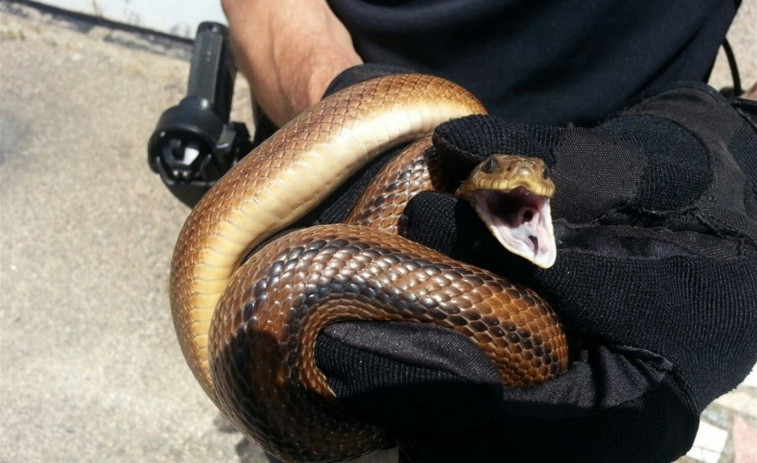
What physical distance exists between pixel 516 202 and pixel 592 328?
1.26 feet

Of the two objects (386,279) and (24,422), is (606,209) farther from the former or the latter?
(24,422)

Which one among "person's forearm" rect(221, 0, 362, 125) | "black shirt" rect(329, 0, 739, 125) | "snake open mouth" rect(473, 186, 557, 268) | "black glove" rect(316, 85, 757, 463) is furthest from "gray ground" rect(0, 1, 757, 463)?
"snake open mouth" rect(473, 186, 557, 268)

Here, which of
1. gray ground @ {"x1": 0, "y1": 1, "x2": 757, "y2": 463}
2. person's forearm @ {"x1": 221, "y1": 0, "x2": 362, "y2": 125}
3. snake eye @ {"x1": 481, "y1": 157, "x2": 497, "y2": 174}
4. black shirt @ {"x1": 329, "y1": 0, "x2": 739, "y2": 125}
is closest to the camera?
snake eye @ {"x1": 481, "y1": 157, "x2": 497, "y2": 174}

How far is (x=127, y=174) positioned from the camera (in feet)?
15.1

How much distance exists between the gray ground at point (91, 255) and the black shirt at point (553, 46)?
1.77m

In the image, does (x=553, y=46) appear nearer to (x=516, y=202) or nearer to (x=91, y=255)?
(x=516, y=202)

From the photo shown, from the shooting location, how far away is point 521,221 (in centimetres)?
181

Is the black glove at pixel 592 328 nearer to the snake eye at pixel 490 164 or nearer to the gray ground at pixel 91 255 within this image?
the snake eye at pixel 490 164

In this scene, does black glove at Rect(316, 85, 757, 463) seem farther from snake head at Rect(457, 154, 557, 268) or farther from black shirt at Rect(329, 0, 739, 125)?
black shirt at Rect(329, 0, 739, 125)

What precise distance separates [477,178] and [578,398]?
594 mm

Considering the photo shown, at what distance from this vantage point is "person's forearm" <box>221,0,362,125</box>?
2.87 m

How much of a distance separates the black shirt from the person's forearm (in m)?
0.18

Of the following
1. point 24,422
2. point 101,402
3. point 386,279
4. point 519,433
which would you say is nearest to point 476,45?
point 386,279

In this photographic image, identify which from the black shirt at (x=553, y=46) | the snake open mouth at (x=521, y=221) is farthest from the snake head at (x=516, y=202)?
the black shirt at (x=553, y=46)
